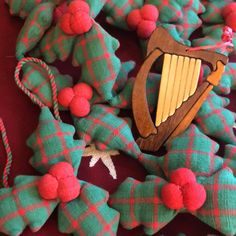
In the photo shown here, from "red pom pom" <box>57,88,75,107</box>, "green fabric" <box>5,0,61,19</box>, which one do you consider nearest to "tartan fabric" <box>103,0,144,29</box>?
"green fabric" <box>5,0,61,19</box>

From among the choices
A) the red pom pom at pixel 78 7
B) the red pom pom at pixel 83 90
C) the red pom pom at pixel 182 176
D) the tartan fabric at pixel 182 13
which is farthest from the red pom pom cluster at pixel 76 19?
the red pom pom at pixel 182 176

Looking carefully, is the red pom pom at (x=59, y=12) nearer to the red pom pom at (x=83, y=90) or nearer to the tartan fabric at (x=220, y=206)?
the red pom pom at (x=83, y=90)

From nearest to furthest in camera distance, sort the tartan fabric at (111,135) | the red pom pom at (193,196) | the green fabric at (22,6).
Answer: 1. the red pom pom at (193,196)
2. the tartan fabric at (111,135)
3. the green fabric at (22,6)

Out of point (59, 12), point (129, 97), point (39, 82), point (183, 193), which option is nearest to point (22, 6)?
point (59, 12)

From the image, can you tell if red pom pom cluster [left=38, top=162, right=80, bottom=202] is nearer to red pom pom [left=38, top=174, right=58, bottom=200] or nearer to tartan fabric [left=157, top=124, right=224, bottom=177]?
red pom pom [left=38, top=174, right=58, bottom=200]

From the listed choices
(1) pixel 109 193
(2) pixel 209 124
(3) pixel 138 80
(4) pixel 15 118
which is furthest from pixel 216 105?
(4) pixel 15 118

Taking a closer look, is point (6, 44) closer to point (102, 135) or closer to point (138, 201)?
point (102, 135)
